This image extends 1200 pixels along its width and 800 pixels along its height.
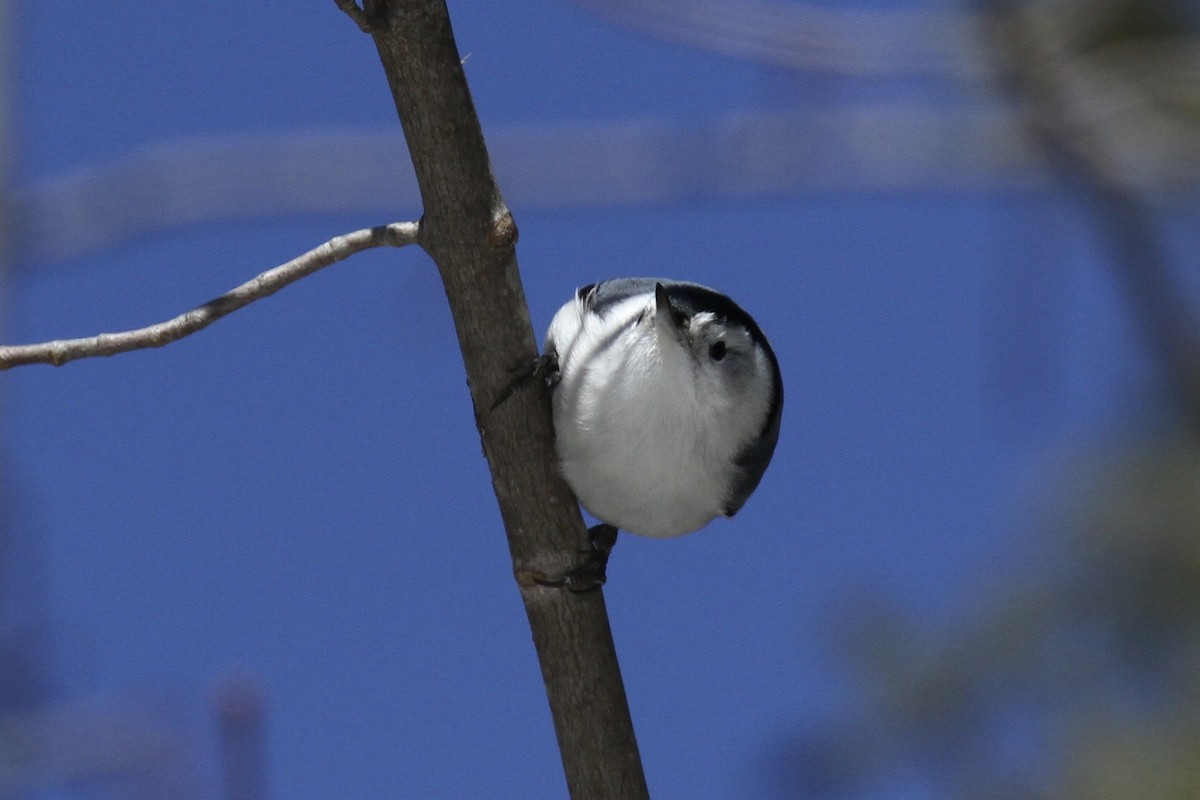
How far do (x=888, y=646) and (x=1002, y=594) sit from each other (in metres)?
0.50

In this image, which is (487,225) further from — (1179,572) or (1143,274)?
(1179,572)

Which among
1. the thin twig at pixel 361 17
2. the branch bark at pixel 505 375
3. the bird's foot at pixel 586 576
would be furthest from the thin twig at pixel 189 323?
the bird's foot at pixel 586 576

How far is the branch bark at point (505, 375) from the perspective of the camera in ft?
4.96

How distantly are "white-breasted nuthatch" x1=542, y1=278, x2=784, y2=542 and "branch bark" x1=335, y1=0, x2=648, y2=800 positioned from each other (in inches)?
2.9

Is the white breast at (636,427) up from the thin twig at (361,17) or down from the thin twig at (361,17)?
down

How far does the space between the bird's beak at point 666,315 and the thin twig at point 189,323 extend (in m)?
0.45

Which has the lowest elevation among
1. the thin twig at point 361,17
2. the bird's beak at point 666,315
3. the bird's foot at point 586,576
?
the bird's foot at point 586,576

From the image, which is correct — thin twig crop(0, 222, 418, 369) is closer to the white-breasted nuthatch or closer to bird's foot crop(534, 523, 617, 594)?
the white-breasted nuthatch

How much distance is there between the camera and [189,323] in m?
1.51

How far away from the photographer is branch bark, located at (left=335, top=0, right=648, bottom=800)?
4.96 feet

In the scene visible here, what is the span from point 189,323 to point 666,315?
2.10ft

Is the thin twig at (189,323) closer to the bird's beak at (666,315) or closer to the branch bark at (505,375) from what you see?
the branch bark at (505,375)

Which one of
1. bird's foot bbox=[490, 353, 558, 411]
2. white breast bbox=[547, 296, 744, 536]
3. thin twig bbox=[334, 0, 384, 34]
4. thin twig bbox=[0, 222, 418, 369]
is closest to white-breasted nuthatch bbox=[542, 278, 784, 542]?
white breast bbox=[547, 296, 744, 536]

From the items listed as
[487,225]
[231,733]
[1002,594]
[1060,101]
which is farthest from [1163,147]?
[1002,594]
